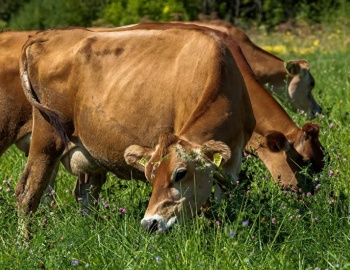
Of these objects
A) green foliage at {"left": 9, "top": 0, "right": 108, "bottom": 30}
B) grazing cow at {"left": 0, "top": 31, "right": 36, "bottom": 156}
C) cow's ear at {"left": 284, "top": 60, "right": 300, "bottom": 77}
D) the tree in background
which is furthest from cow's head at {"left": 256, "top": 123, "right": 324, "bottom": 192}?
green foliage at {"left": 9, "top": 0, "right": 108, "bottom": 30}

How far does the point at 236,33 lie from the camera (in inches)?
447

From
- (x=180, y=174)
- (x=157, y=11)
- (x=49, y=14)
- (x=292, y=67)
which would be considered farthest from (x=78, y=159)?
(x=49, y=14)

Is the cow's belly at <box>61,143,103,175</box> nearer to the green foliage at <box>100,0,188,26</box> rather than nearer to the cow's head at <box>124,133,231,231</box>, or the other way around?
the cow's head at <box>124,133,231,231</box>

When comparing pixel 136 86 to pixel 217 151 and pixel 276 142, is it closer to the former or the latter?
pixel 217 151

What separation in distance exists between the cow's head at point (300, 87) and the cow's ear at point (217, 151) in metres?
6.21

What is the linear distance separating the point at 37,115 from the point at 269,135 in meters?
1.89

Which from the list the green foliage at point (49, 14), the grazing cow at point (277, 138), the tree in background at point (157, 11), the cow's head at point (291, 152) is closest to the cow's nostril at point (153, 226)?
the grazing cow at point (277, 138)

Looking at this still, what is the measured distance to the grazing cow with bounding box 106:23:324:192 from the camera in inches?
304

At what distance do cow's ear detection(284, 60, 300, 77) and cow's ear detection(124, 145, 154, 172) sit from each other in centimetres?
607

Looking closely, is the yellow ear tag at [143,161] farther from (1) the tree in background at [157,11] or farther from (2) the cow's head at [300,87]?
(1) the tree in background at [157,11]

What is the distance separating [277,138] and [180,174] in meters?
1.99

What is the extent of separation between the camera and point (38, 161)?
24.2 feet

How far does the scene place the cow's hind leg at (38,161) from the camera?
734 centimetres

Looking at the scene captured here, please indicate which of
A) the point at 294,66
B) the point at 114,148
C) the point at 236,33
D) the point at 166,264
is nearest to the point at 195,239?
the point at 166,264
